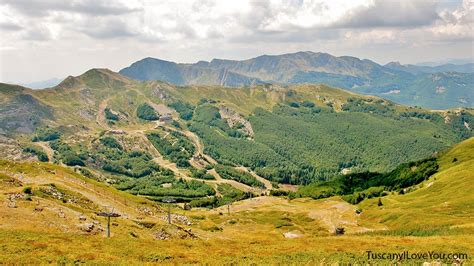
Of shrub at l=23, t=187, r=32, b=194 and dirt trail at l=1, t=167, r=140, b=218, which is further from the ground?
shrub at l=23, t=187, r=32, b=194

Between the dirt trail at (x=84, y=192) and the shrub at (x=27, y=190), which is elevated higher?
the shrub at (x=27, y=190)

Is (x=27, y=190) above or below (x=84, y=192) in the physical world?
above

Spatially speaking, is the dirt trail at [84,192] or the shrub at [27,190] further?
the dirt trail at [84,192]

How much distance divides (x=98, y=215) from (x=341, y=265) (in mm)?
72910

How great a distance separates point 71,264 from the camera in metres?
54.5

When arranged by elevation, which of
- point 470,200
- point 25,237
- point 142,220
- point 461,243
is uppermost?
point 25,237

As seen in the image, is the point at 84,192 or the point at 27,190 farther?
the point at 84,192

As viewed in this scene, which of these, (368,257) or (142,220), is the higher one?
(368,257)

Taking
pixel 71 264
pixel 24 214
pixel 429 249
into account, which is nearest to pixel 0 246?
pixel 71 264

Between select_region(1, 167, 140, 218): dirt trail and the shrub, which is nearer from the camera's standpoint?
the shrub

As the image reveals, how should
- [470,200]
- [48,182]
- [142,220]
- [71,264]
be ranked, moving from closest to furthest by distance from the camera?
1. [71,264]
2. [142,220]
3. [48,182]
4. [470,200]

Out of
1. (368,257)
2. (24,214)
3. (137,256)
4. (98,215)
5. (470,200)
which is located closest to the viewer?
(368,257)

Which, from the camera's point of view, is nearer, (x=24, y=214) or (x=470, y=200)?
(x=24, y=214)

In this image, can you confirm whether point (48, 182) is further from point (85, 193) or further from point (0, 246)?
point (0, 246)
